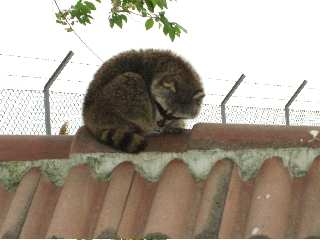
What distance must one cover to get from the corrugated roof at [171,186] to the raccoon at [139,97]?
0.21 m

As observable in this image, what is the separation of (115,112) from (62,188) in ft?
2.49

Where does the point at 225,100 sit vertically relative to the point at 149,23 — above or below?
above

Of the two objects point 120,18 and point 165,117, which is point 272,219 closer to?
point 165,117

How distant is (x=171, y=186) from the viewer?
203 cm

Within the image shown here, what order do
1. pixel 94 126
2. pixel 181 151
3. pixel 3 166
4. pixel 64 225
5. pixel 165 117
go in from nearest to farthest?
1. pixel 64 225
2. pixel 181 151
3. pixel 3 166
4. pixel 94 126
5. pixel 165 117

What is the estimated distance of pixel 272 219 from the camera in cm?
169

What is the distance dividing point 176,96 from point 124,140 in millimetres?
1245

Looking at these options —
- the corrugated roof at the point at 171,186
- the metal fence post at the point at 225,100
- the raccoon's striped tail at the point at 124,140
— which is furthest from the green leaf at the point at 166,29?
the metal fence post at the point at 225,100

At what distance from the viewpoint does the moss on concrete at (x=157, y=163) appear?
1981 millimetres

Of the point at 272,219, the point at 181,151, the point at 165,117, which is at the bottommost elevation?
the point at 272,219

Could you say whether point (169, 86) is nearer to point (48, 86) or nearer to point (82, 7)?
point (82, 7)

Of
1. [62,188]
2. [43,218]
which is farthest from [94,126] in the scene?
[43,218]

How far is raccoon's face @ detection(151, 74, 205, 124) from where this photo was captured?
328 cm

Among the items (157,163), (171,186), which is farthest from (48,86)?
(171,186)
